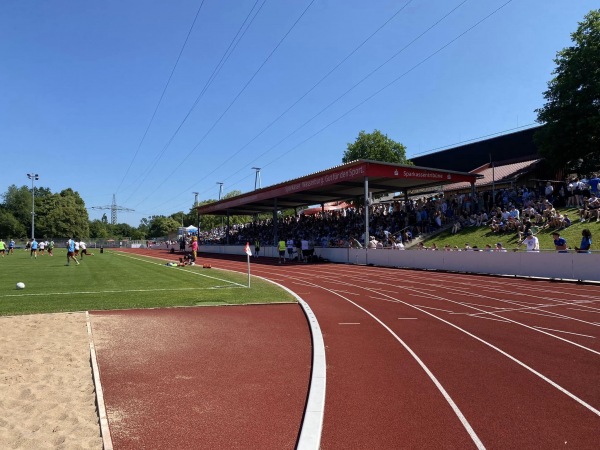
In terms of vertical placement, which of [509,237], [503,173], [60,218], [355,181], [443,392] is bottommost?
[443,392]

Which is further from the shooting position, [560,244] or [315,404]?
[560,244]

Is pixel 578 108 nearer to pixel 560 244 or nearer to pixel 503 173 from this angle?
pixel 503 173

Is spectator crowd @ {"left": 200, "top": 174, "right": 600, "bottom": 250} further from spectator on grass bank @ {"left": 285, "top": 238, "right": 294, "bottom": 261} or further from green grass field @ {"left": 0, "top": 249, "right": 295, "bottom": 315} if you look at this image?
green grass field @ {"left": 0, "top": 249, "right": 295, "bottom": 315}

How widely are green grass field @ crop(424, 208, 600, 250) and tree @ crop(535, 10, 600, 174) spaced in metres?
7.16

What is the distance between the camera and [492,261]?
18.9 metres

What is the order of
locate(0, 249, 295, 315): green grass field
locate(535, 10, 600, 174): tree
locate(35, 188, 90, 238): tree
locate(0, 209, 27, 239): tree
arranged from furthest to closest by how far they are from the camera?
locate(0, 209, 27, 239): tree < locate(35, 188, 90, 238): tree < locate(535, 10, 600, 174): tree < locate(0, 249, 295, 315): green grass field

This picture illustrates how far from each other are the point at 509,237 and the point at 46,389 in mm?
21991

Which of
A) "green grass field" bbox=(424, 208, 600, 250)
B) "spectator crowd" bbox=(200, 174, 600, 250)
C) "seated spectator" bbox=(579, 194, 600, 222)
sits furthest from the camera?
"spectator crowd" bbox=(200, 174, 600, 250)

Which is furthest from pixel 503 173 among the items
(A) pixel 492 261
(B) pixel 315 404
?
(B) pixel 315 404

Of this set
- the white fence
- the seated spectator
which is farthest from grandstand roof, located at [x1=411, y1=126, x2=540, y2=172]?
the white fence

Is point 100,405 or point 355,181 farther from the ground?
point 355,181

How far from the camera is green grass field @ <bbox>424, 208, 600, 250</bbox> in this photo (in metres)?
19.3

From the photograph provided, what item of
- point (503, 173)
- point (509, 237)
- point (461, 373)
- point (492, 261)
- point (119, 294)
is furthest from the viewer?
point (503, 173)

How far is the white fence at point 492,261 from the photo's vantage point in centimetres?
1570
